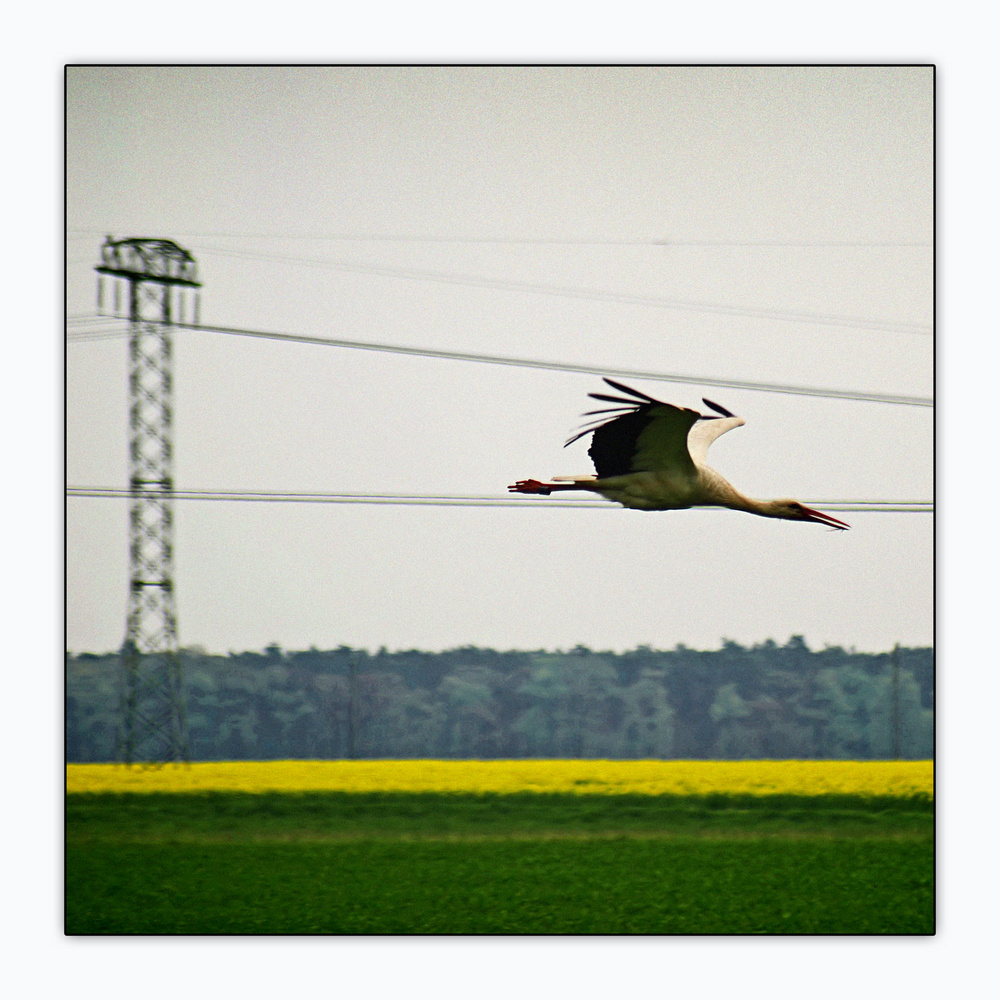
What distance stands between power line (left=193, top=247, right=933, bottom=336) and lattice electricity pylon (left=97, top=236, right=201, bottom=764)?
22 centimetres

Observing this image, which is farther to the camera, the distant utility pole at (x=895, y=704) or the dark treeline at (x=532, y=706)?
the dark treeline at (x=532, y=706)

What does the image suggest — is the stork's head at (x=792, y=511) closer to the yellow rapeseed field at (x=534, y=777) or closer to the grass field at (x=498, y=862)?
the yellow rapeseed field at (x=534, y=777)

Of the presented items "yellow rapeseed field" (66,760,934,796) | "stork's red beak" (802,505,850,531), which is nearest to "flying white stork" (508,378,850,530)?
"stork's red beak" (802,505,850,531)

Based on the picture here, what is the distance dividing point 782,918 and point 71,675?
8.44ft

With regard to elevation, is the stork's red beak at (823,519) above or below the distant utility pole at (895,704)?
above

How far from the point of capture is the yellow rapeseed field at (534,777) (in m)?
5.07

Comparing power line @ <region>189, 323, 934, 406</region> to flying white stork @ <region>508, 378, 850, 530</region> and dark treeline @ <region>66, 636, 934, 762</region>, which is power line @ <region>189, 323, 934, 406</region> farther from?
dark treeline @ <region>66, 636, 934, 762</region>

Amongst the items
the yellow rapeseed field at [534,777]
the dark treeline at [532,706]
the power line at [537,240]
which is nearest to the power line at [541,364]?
the power line at [537,240]

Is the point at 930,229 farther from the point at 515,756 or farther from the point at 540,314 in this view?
the point at 515,756

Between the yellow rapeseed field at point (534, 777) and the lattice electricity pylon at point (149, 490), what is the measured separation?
0.26 meters

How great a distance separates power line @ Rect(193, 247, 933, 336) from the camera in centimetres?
479

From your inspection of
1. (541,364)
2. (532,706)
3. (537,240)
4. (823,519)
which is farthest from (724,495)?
(532,706)

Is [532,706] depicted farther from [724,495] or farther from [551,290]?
[551,290]

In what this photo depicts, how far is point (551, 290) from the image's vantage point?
484 centimetres
